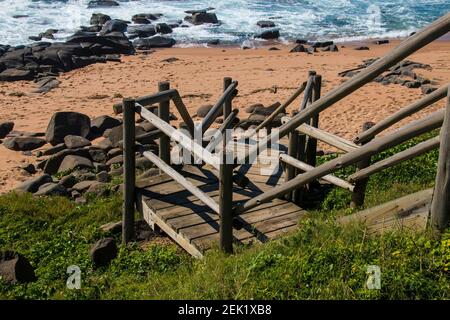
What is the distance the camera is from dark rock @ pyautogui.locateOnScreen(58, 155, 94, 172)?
1264 centimetres

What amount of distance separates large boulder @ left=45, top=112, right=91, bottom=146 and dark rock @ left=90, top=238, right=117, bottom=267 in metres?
7.80

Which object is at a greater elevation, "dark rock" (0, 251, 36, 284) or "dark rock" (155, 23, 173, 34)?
"dark rock" (0, 251, 36, 284)

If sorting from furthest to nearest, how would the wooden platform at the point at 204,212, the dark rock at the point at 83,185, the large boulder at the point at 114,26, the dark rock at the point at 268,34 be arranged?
the large boulder at the point at 114,26 < the dark rock at the point at 268,34 < the dark rock at the point at 83,185 < the wooden platform at the point at 204,212

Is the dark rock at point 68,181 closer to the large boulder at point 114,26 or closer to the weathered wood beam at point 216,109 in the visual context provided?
the weathered wood beam at point 216,109

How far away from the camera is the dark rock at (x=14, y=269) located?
7043 mm

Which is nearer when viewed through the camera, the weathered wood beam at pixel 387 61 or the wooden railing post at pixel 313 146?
the weathered wood beam at pixel 387 61

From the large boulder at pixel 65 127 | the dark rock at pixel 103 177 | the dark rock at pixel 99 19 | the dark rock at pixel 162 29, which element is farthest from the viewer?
the dark rock at pixel 99 19

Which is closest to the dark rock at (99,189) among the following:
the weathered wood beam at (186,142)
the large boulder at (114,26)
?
the weathered wood beam at (186,142)

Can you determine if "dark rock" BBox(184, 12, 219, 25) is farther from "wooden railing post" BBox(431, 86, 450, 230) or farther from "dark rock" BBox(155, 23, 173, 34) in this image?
"wooden railing post" BBox(431, 86, 450, 230)

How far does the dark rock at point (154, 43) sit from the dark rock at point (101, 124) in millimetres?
→ 13636

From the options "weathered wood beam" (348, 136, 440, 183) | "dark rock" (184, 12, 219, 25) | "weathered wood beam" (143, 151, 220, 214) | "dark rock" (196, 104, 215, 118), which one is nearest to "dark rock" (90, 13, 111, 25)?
"dark rock" (184, 12, 219, 25)
